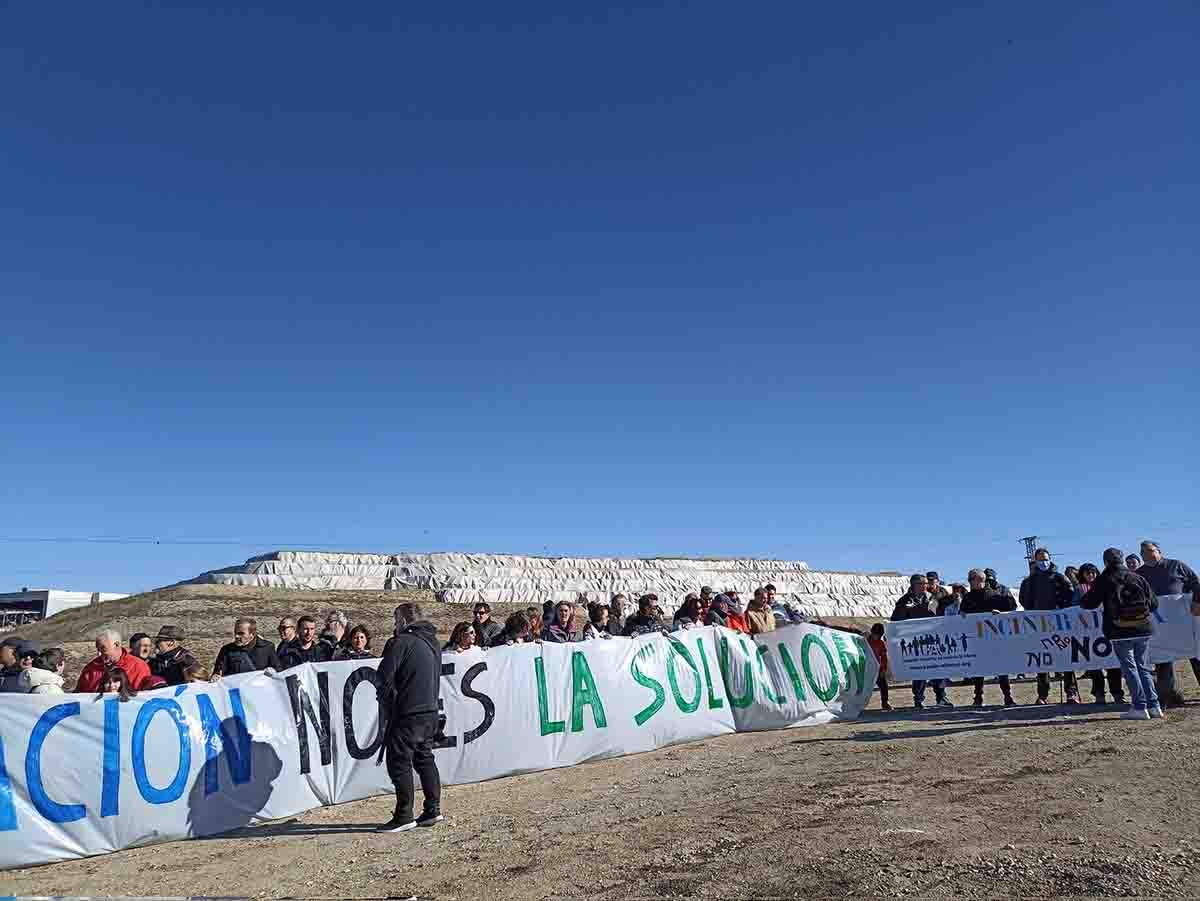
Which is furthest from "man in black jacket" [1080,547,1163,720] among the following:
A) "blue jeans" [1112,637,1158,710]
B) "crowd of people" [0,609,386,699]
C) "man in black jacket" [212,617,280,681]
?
"man in black jacket" [212,617,280,681]

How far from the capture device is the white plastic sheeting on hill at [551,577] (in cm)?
7369

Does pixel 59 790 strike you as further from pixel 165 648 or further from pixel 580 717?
pixel 580 717

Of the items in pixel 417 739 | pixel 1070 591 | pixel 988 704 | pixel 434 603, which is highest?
pixel 434 603

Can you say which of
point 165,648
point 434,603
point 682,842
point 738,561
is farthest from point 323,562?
point 682,842

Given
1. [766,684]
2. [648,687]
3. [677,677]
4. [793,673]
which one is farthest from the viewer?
[793,673]

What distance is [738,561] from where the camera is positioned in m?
98.5

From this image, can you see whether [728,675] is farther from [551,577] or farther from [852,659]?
[551,577]

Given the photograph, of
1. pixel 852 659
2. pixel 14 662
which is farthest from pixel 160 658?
pixel 852 659

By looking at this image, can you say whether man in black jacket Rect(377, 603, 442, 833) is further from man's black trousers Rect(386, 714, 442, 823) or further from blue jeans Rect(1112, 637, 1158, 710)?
blue jeans Rect(1112, 637, 1158, 710)

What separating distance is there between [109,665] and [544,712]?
198 inches

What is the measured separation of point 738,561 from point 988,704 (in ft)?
281

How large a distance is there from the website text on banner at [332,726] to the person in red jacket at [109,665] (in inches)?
29.3

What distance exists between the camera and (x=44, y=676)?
28.4ft

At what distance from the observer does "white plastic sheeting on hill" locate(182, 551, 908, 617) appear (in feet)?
242
